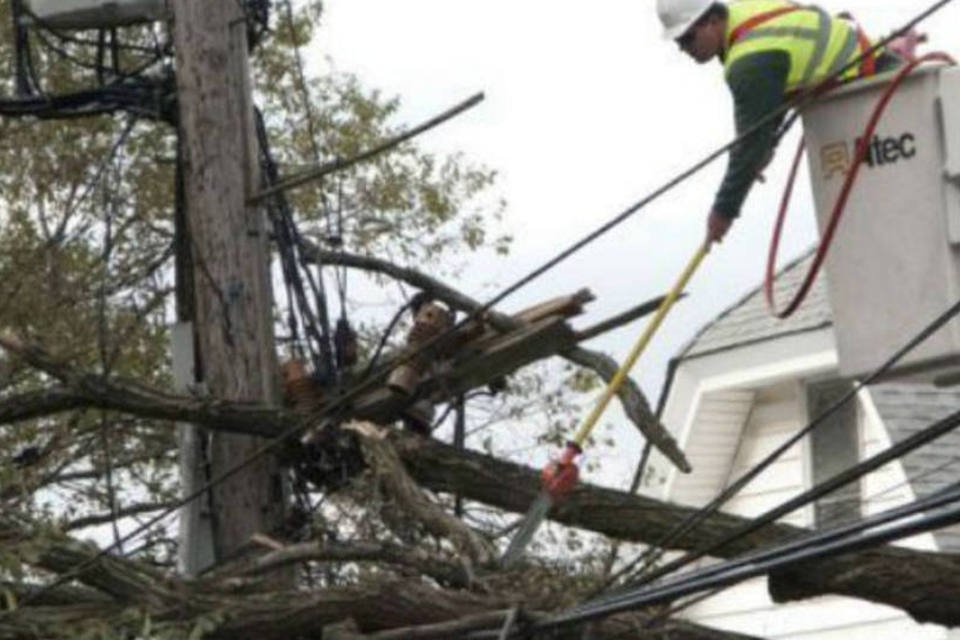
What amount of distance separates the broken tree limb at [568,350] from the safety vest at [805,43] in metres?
1.55

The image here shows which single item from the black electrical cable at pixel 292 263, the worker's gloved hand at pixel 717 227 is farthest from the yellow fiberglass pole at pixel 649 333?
the black electrical cable at pixel 292 263

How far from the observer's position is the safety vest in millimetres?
10203

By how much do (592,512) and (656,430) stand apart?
86 centimetres

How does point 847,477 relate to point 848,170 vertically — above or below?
below

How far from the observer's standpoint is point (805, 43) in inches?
402

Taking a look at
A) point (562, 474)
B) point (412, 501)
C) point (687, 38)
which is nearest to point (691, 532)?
point (562, 474)

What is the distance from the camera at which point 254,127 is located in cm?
1302

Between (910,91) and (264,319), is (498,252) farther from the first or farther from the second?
(910,91)

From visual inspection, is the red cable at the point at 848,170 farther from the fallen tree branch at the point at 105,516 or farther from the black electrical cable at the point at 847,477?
the fallen tree branch at the point at 105,516

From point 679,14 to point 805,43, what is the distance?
441 millimetres

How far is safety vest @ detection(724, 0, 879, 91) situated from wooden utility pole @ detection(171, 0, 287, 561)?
2971 millimetres

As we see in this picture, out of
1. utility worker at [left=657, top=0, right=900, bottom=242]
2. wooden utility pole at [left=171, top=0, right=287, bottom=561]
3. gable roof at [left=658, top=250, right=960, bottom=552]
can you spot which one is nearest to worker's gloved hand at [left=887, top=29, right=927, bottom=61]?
utility worker at [left=657, top=0, right=900, bottom=242]

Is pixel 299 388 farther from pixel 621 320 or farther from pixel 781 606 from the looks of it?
pixel 781 606

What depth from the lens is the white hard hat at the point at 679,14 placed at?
34.0ft
